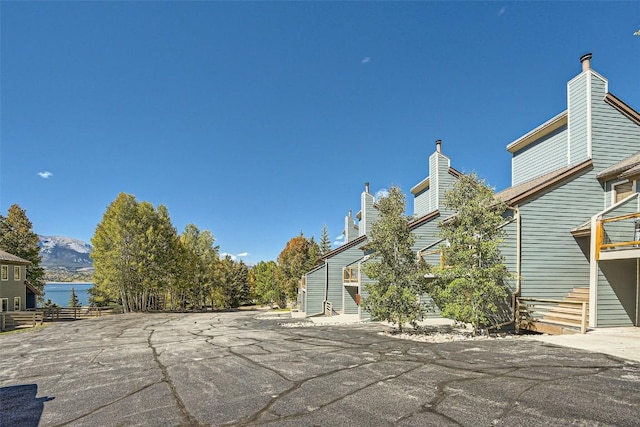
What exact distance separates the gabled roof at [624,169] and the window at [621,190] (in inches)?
16.6

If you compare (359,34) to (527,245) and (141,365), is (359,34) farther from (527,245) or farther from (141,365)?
(141,365)

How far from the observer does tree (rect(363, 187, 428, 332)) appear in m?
11.9

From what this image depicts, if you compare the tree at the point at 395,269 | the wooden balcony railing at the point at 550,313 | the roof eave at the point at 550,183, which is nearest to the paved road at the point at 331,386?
the wooden balcony railing at the point at 550,313

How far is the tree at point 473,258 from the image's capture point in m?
10.3

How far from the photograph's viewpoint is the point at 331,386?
5.68 meters

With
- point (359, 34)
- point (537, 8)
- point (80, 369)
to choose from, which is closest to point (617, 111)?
point (537, 8)

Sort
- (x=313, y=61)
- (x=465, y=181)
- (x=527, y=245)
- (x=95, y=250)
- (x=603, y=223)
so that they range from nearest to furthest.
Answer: (x=603, y=223), (x=465, y=181), (x=527, y=245), (x=313, y=61), (x=95, y=250)

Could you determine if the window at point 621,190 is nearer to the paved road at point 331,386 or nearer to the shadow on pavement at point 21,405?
the paved road at point 331,386

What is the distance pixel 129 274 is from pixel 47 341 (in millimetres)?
15442

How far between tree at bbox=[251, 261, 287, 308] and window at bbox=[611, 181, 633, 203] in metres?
33.6

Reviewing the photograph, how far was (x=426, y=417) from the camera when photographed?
4.29 m

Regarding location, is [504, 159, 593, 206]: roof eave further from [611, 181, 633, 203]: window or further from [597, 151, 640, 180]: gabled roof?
[611, 181, 633, 203]: window

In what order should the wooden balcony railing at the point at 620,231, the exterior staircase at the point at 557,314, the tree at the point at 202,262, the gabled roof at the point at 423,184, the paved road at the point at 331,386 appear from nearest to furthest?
the paved road at the point at 331,386, the exterior staircase at the point at 557,314, the wooden balcony railing at the point at 620,231, the gabled roof at the point at 423,184, the tree at the point at 202,262

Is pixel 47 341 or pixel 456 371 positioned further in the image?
pixel 47 341
